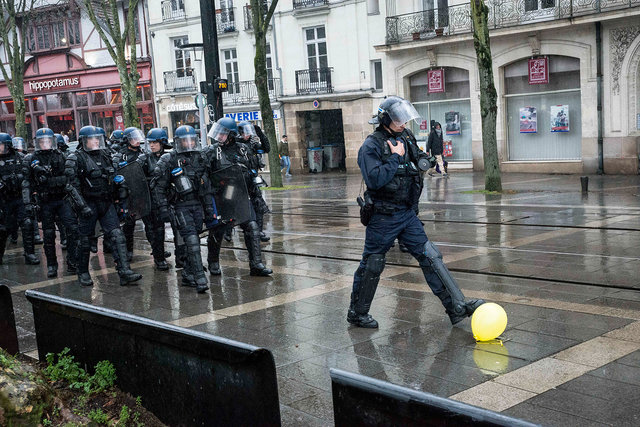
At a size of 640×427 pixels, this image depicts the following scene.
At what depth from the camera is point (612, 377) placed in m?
4.96

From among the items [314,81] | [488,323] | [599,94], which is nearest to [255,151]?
[488,323]

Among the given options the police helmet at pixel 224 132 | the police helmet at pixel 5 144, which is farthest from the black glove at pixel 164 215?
the police helmet at pixel 5 144

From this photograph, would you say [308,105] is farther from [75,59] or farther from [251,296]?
[251,296]

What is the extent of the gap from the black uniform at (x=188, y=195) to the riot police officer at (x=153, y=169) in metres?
1.39

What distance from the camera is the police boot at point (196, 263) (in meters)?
8.54

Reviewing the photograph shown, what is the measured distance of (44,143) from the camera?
33.6ft

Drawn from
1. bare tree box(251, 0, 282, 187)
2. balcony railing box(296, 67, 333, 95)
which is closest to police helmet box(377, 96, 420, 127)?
bare tree box(251, 0, 282, 187)

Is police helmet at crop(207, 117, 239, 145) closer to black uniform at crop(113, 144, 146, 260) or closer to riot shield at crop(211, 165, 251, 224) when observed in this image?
riot shield at crop(211, 165, 251, 224)

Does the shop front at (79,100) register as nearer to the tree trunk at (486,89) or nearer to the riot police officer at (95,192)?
the tree trunk at (486,89)

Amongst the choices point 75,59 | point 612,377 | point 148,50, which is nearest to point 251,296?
point 612,377

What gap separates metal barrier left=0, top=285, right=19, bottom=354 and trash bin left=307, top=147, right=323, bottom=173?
83.8 ft

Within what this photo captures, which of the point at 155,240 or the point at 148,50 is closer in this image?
the point at 155,240

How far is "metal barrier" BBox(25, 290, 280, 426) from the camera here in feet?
12.4

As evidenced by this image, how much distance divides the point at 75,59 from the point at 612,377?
37353mm
